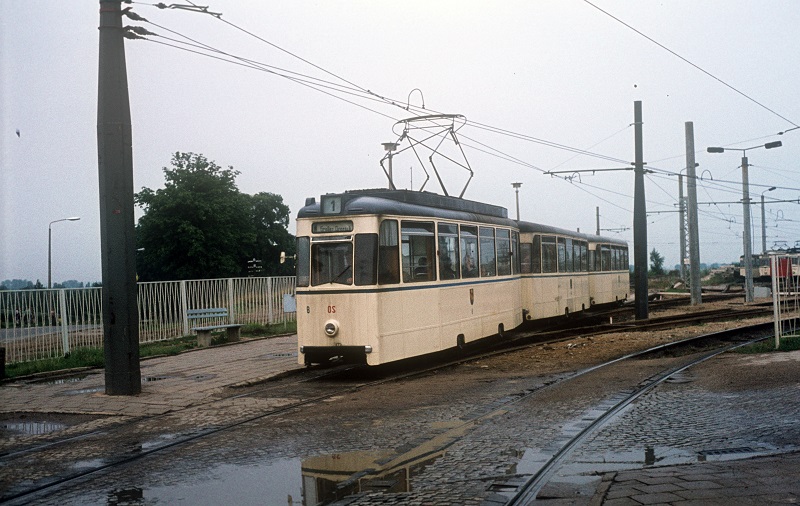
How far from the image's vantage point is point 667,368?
14.7 m

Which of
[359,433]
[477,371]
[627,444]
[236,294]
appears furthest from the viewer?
[236,294]

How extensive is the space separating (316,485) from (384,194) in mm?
9014

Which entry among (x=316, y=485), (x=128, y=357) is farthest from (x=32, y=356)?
(x=316, y=485)

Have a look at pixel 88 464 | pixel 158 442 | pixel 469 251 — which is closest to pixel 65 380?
pixel 158 442

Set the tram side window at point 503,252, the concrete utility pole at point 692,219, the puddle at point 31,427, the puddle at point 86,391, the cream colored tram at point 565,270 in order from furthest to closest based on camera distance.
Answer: the concrete utility pole at point 692,219
the cream colored tram at point 565,270
the tram side window at point 503,252
the puddle at point 86,391
the puddle at point 31,427

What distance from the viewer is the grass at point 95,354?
16453mm

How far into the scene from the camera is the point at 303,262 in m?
14.6

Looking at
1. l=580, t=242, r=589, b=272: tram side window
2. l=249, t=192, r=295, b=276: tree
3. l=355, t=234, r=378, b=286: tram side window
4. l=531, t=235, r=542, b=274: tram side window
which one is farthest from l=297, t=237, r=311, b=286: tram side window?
l=249, t=192, r=295, b=276: tree

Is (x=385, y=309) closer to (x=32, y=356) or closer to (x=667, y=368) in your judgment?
(x=667, y=368)

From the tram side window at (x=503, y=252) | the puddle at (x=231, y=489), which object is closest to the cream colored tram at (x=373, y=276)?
the tram side window at (x=503, y=252)

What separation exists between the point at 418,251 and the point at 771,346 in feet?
24.8

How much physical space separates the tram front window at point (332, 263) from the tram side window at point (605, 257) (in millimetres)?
21691

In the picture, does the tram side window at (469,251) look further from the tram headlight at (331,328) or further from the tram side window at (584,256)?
the tram side window at (584,256)

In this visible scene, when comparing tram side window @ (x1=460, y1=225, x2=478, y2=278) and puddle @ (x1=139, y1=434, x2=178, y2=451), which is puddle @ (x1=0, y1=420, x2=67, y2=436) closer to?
puddle @ (x1=139, y1=434, x2=178, y2=451)
